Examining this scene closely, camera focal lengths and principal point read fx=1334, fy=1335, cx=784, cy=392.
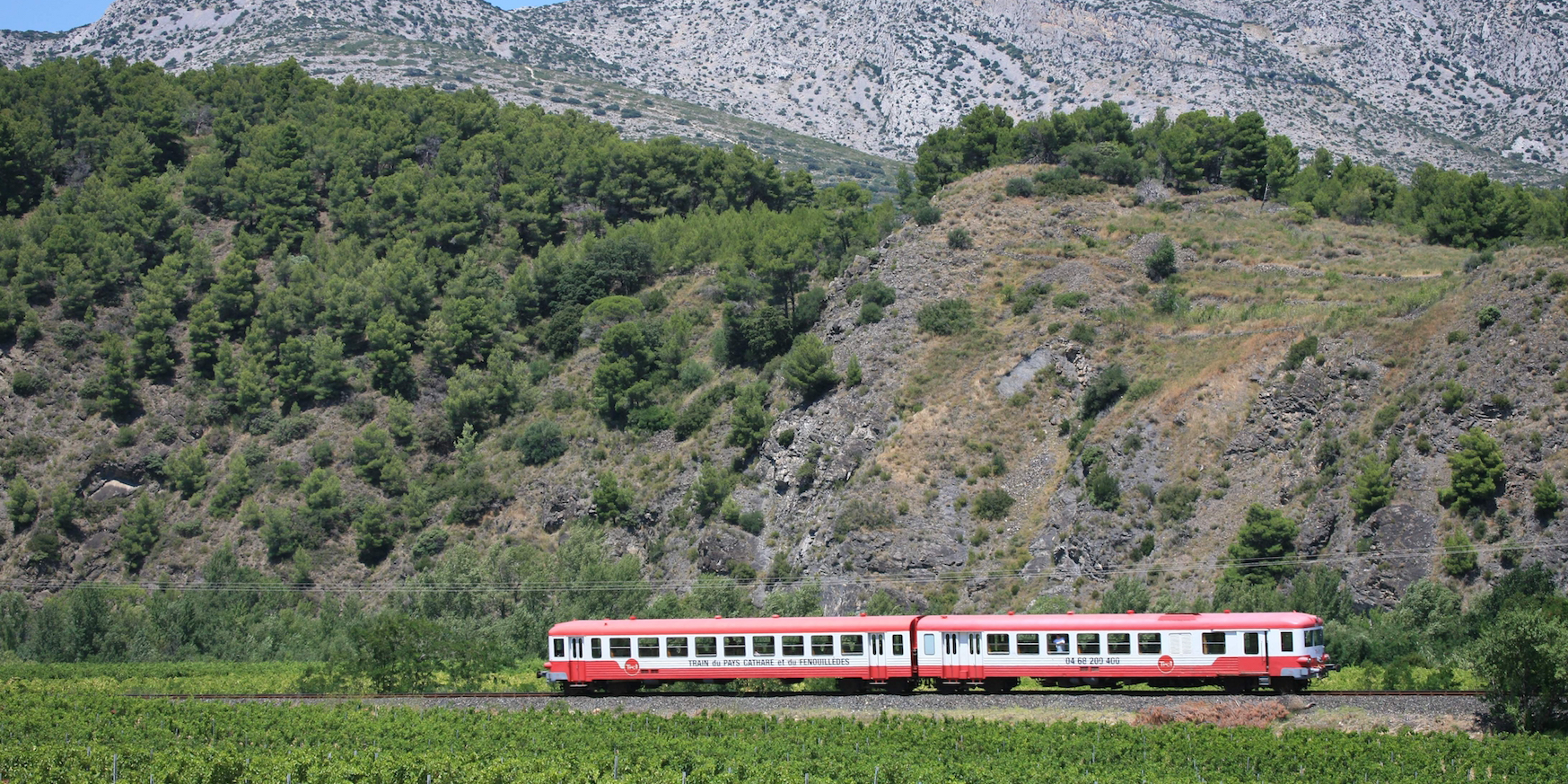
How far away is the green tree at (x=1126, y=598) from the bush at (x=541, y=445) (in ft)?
130

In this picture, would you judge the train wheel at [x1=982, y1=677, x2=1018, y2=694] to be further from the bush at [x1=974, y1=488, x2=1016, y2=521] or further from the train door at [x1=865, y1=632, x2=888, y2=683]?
the bush at [x1=974, y1=488, x2=1016, y2=521]

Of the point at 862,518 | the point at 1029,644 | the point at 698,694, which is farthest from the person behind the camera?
the point at 862,518

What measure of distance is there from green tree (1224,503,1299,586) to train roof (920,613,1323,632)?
55.0 feet

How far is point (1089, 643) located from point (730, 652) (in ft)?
37.8

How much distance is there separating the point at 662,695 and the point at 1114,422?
117ft

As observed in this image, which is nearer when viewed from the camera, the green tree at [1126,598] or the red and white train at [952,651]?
the red and white train at [952,651]

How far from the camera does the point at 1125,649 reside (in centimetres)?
4109

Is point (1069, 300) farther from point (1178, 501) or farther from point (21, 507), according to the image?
point (21, 507)

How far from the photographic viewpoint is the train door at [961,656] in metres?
42.1

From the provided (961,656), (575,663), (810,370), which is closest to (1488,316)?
(810,370)

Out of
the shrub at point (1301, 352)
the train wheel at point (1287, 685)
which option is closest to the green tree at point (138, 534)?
the shrub at point (1301, 352)

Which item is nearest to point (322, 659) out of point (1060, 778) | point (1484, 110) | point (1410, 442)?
point (1060, 778)

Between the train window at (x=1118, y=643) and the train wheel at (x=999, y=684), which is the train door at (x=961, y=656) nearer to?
the train wheel at (x=999, y=684)

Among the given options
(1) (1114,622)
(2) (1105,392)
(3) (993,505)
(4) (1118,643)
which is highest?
(2) (1105,392)
